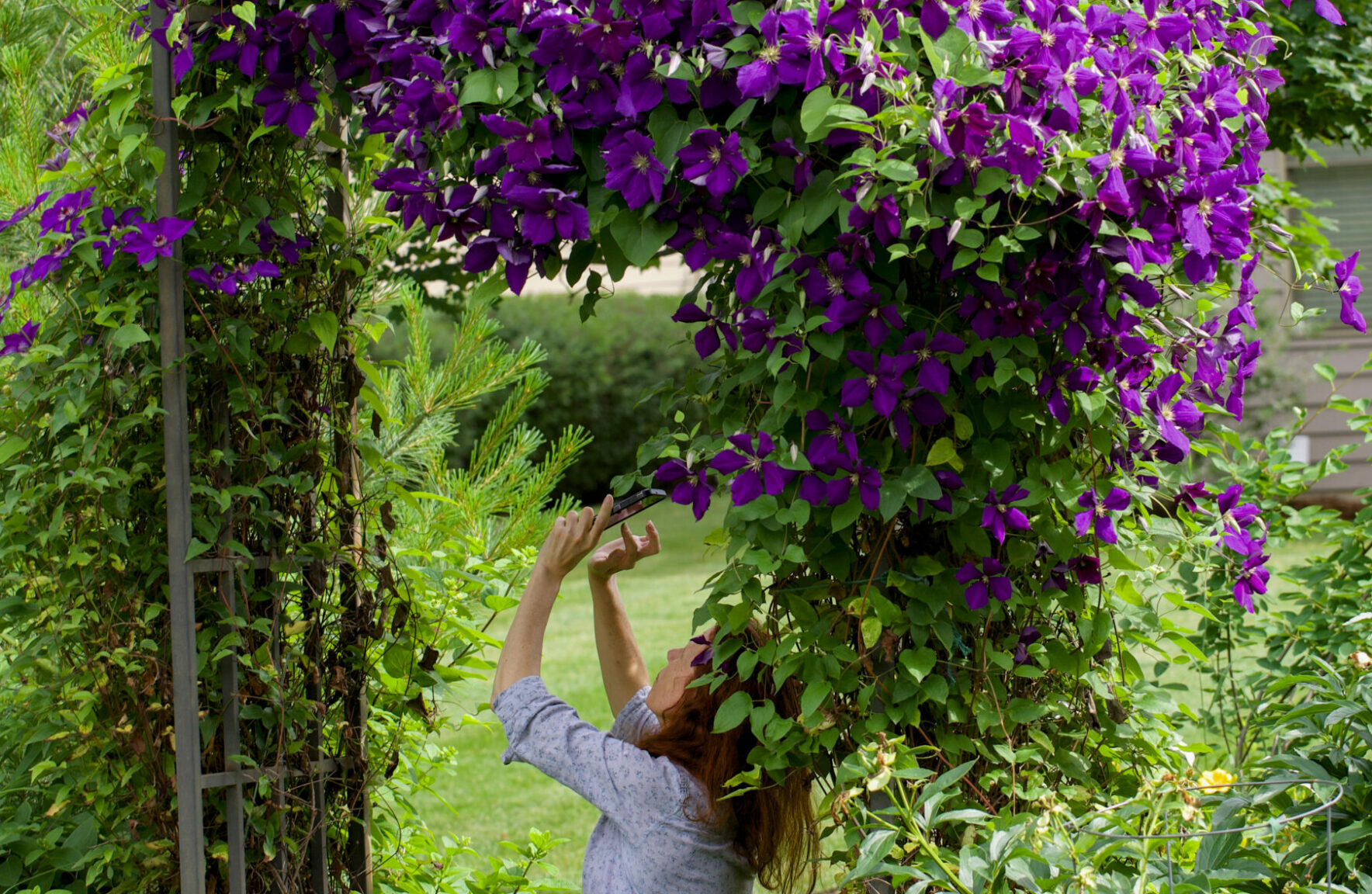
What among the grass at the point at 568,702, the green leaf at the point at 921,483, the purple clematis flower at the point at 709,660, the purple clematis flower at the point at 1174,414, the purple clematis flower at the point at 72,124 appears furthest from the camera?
the grass at the point at 568,702

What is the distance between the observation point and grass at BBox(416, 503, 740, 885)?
3.79 m

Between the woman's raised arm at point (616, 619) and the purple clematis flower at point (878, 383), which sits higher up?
the purple clematis flower at point (878, 383)

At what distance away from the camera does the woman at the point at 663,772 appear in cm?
157

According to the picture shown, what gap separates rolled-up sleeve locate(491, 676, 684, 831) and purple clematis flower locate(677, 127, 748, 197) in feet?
2.57

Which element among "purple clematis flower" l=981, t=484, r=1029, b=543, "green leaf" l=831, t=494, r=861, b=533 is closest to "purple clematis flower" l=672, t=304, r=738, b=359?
"green leaf" l=831, t=494, r=861, b=533

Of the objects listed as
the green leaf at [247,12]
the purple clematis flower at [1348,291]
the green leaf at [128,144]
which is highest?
the green leaf at [247,12]

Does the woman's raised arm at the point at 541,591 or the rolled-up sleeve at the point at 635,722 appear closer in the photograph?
the woman's raised arm at the point at 541,591

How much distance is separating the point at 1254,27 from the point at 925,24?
1.90ft

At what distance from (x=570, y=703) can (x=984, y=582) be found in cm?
393

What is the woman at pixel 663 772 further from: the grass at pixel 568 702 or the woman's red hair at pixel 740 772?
the grass at pixel 568 702

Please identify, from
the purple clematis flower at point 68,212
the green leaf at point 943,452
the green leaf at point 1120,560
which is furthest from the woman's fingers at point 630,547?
the purple clematis flower at point 68,212

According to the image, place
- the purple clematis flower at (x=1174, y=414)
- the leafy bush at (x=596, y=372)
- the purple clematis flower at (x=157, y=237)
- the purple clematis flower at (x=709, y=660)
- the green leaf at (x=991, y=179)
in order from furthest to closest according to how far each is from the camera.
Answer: the leafy bush at (x=596, y=372) → the purple clematis flower at (x=157, y=237) → the purple clematis flower at (x=709, y=660) → the purple clematis flower at (x=1174, y=414) → the green leaf at (x=991, y=179)

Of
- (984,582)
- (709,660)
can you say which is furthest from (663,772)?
(984,582)

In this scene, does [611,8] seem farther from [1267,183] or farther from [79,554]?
[1267,183]
